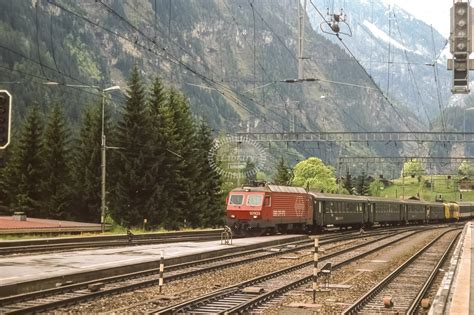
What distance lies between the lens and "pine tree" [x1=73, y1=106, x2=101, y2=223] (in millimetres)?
59094

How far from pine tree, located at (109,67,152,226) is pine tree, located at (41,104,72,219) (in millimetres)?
5022

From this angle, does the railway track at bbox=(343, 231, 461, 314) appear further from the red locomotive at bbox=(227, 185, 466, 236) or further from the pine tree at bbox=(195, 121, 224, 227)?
the pine tree at bbox=(195, 121, 224, 227)

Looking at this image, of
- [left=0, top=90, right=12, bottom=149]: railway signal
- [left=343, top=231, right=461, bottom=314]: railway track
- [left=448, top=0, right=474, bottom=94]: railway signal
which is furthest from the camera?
[left=448, top=0, right=474, bottom=94]: railway signal

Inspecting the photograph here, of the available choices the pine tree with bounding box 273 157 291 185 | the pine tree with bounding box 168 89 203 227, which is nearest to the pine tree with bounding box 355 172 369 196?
the pine tree with bounding box 273 157 291 185

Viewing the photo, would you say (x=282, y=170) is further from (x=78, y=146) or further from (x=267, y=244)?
(x=267, y=244)

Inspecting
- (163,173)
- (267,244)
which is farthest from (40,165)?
(267,244)

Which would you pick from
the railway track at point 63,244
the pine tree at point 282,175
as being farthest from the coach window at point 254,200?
the pine tree at point 282,175

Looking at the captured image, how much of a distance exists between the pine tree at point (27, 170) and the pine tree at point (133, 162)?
24.6 ft

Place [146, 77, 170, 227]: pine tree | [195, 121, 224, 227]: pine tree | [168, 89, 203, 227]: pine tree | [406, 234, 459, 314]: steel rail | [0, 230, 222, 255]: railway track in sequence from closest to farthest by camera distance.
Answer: [406, 234, 459, 314]: steel rail
[0, 230, 222, 255]: railway track
[146, 77, 170, 227]: pine tree
[168, 89, 203, 227]: pine tree
[195, 121, 224, 227]: pine tree

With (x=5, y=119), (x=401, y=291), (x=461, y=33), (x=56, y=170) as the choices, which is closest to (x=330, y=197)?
(x=56, y=170)

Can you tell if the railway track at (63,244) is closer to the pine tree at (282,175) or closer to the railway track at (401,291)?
the railway track at (401,291)

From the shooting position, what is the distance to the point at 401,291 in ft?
61.7

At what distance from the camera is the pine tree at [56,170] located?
193 feet

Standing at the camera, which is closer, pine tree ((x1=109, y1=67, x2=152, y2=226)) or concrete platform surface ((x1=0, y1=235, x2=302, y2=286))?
concrete platform surface ((x1=0, y1=235, x2=302, y2=286))
